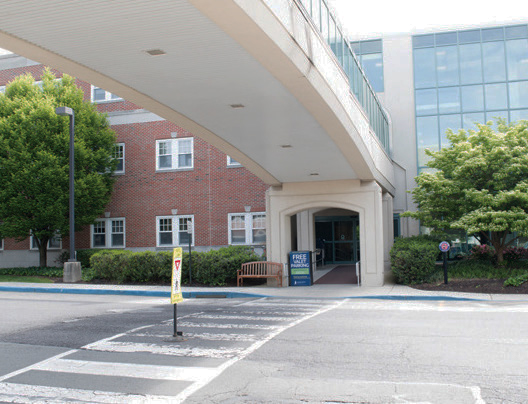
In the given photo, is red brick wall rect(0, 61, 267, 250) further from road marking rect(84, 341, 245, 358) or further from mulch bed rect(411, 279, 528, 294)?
road marking rect(84, 341, 245, 358)

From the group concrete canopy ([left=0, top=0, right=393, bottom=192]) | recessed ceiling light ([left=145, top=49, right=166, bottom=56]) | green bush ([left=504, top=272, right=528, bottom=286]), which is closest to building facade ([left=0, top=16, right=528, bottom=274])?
green bush ([left=504, top=272, right=528, bottom=286])

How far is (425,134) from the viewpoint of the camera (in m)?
26.0

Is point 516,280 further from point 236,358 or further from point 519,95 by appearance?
point 519,95

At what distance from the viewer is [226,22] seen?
25.4 feet

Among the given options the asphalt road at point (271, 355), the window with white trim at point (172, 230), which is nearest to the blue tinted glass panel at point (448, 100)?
the window with white trim at point (172, 230)

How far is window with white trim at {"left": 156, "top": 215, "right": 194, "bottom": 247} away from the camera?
2553 cm

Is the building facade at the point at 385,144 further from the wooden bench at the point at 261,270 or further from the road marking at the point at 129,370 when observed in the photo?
the road marking at the point at 129,370

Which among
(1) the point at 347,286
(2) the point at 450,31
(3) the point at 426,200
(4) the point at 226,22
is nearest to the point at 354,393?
(4) the point at 226,22

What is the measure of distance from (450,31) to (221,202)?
13700 mm

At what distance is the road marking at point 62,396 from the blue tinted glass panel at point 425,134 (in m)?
22.3

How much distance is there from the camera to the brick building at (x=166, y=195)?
24.8 meters

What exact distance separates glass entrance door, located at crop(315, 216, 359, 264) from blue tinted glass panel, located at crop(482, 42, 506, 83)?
9.22 meters

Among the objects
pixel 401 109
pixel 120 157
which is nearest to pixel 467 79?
pixel 401 109

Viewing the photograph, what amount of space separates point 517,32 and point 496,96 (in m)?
3.11
